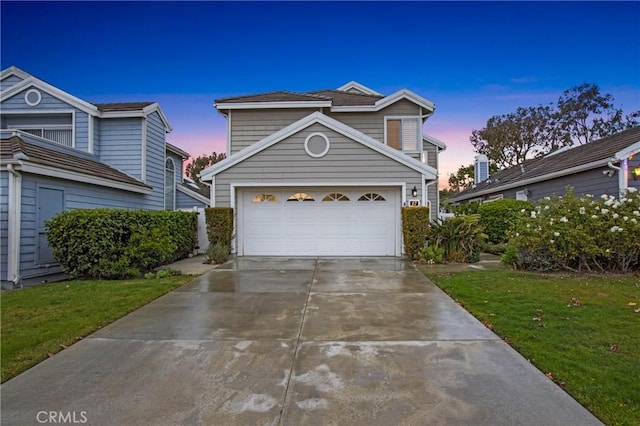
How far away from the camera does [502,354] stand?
11.4ft

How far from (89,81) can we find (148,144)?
4.49 m

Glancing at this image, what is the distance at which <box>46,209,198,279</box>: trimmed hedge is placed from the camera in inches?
293

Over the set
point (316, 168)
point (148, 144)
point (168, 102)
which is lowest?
point (316, 168)

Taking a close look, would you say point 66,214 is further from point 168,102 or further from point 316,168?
point 168,102

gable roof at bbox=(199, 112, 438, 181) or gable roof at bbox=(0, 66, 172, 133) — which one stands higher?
gable roof at bbox=(0, 66, 172, 133)

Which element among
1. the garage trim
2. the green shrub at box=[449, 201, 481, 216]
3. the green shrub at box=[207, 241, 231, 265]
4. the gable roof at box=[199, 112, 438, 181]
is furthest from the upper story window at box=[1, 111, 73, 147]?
the green shrub at box=[449, 201, 481, 216]

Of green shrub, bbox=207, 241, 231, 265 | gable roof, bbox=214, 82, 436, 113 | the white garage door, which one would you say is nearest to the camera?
green shrub, bbox=207, 241, 231, 265

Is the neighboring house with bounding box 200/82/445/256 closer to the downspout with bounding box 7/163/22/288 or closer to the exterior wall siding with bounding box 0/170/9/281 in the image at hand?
the downspout with bounding box 7/163/22/288

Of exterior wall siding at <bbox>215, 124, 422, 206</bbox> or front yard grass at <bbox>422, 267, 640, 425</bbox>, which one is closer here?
front yard grass at <bbox>422, 267, 640, 425</bbox>

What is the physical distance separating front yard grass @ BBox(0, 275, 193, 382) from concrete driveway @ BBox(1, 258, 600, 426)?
0.25 metres

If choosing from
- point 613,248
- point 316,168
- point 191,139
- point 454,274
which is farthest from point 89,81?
point 613,248

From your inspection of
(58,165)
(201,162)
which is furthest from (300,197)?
(201,162)

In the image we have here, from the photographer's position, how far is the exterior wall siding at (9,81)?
12.4 meters

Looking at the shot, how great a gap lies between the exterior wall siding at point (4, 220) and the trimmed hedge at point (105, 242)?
2.49 ft
